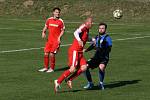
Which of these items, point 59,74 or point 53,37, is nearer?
point 59,74

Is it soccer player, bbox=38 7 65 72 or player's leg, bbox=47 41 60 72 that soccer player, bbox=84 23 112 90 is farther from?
soccer player, bbox=38 7 65 72

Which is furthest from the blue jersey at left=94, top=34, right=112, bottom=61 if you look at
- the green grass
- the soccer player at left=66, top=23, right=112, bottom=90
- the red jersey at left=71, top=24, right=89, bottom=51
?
the green grass

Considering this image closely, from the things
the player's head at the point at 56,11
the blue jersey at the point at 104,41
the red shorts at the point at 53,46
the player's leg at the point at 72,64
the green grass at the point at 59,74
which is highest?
the player's head at the point at 56,11

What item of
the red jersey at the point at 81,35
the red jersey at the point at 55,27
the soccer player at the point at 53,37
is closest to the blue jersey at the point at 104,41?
the red jersey at the point at 81,35

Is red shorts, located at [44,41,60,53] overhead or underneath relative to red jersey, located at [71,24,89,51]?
underneath

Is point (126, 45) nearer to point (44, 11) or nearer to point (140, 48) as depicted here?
point (140, 48)

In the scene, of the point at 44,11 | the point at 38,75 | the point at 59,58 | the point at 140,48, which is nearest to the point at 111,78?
the point at 38,75

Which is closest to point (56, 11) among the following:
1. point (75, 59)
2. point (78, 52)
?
point (78, 52)

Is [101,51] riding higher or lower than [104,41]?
lower

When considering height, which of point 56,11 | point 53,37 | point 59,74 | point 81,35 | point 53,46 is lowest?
point 59,74

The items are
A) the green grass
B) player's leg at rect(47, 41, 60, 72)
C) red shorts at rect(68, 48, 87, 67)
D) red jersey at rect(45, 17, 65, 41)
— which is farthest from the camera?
red jersey at rect(45, 17, 65, 41)

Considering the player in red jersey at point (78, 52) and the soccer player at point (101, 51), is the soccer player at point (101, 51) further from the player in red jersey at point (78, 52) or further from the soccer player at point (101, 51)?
the player in red jersey at point (78, 52)

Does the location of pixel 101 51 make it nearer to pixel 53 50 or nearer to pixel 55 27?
pixel 53 50

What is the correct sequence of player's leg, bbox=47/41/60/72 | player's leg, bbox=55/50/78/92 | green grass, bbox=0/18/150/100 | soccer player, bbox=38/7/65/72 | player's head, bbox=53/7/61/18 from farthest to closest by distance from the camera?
soccer player, bbox=38/7/65/72 < player's leg, bbox=47/41/60/72 < player's head, bbox=53/7/61/18 < player's leg, bbox=55/50/78/92 < green grass, bbox=0/18/150/100
